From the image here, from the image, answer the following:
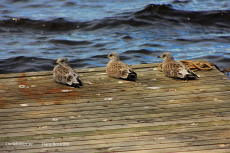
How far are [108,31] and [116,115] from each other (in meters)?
10.8

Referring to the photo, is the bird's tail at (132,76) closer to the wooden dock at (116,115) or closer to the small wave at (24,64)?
the wooden dock at (116,115)

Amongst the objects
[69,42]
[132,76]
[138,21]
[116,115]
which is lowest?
[69,42]

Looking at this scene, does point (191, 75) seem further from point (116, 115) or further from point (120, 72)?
point (116, 115)

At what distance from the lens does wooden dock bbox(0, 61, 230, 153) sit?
15.4ft

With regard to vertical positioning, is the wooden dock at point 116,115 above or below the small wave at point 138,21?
below

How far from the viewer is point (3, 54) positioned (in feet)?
43.0

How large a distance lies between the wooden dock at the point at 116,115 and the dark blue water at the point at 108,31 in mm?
4847

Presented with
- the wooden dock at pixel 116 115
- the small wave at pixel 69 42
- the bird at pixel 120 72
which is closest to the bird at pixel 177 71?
the wooden dock at pixel 116 115

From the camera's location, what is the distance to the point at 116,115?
5641 millimetres

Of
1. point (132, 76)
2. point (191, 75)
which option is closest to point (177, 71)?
point (191, 75)

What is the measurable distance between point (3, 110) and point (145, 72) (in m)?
3.13

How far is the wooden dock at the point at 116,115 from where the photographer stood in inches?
185

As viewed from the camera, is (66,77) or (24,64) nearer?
(66,77)

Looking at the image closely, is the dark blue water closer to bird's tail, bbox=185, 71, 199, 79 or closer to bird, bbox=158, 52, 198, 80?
bird, bbox=158, 52, 198, 80
